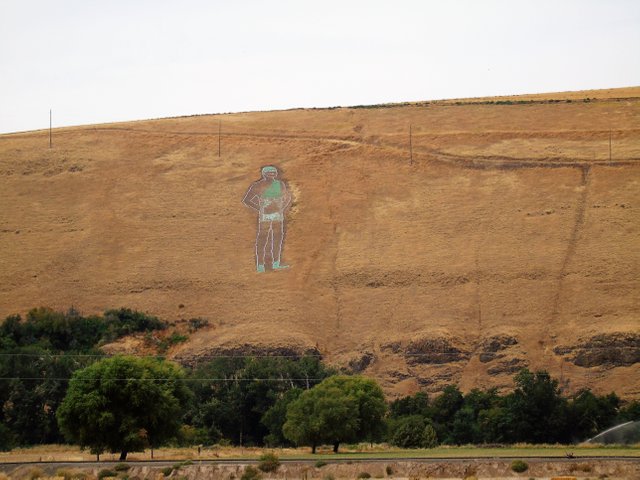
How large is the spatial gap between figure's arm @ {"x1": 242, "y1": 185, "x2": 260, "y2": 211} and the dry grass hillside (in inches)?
44.1

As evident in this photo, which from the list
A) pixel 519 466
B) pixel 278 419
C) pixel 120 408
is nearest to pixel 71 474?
pixel 120 408

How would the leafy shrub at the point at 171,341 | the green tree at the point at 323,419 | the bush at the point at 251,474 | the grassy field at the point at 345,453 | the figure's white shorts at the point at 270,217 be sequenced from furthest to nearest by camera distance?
1. the figure's white shorts at the point at 270,217
2. the leafy shrub at the point at 171,341
3. the green tree at the point at 323,419
4. the grassy field at the point at 345,453
5. the bush at the point at 251,474

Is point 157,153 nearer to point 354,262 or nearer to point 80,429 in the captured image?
point 354,262

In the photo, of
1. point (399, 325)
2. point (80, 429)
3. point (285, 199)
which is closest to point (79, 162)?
point (285, 199)

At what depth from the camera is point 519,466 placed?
123 ft

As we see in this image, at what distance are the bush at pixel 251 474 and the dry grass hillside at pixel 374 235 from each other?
31.3 meters

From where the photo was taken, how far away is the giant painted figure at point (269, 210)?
84.7 metres

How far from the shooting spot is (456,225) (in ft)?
274

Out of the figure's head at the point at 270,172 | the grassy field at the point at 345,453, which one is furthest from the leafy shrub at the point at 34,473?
the figure's head at the point at 270,172

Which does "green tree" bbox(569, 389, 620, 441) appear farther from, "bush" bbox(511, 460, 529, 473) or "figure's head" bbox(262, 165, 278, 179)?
"figure's head" bbox(262, 165, 278, 179)

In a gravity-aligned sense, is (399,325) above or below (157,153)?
below

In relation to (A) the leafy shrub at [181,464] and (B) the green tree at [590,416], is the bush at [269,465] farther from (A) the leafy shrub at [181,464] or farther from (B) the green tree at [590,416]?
(B) the green tree at [590,416]

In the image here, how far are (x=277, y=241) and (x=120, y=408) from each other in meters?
36.1

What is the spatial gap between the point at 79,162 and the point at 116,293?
21100 mm
